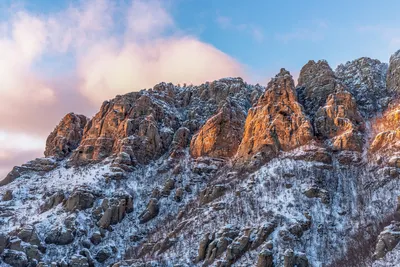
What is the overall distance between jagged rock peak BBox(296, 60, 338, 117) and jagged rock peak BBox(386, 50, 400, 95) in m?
22.5

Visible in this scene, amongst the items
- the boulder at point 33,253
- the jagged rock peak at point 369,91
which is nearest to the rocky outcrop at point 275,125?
the jagged rock peak at point 369,91

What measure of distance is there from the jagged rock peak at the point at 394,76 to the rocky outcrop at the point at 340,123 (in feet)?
83.1

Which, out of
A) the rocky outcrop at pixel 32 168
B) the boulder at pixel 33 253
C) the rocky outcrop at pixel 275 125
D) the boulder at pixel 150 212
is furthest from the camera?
the rocky outcrop at pixel 32 168

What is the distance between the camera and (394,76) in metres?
181

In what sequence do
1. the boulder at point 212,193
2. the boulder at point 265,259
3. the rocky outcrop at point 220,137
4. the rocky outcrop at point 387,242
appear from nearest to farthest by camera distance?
Answer: 1. the rocky outcrop at point 387,242
2. the boulder at point 265,259
3. the boulder at point 212,193
4. the rocky outcrop at point 220,137

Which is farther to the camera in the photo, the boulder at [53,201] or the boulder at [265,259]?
the boulder at [53,201]

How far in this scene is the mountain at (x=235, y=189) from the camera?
111312 millimetres

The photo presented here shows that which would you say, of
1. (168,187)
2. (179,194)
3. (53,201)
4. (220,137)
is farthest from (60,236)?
(220,137)

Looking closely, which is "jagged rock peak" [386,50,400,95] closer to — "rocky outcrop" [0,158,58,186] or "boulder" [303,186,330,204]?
"boulder" [303,186,330,204]

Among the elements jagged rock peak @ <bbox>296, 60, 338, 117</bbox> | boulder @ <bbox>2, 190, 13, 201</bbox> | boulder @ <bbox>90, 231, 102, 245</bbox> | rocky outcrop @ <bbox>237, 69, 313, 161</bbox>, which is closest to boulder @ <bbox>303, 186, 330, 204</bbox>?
rocky outcrop @ <bbox>237, 69, 313, 161</bbox>

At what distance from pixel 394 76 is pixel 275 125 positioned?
204 ft

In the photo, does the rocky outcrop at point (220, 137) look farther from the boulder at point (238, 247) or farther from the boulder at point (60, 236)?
the boulder at point (238, 247)

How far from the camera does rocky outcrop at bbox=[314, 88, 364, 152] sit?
146625 mm

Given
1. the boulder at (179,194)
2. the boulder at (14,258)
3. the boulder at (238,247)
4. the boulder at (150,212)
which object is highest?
the boulder at (179,194)
